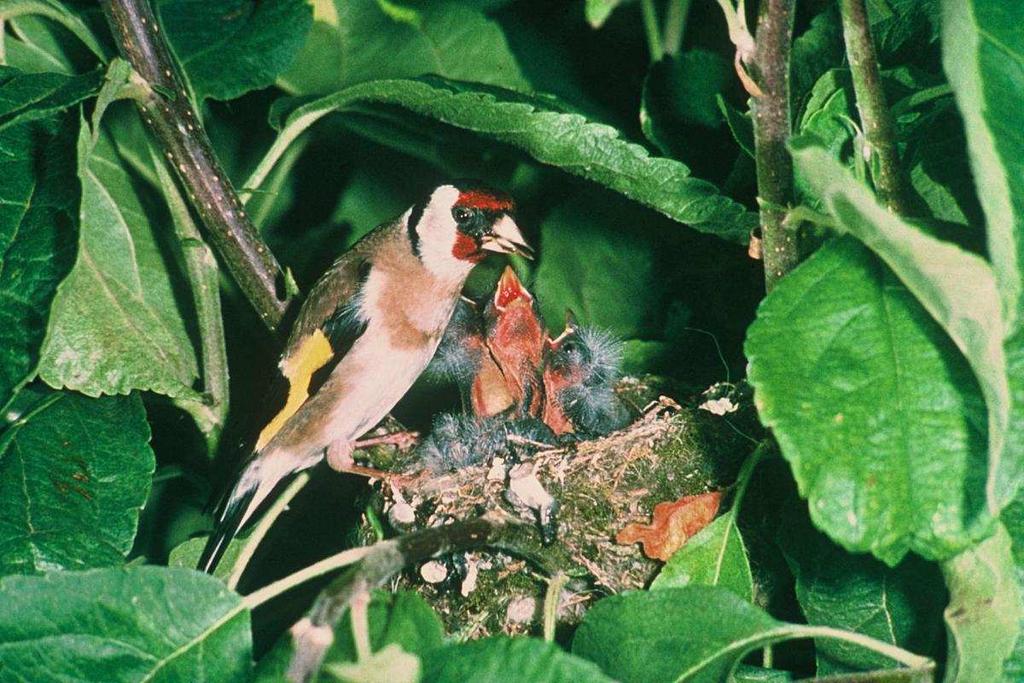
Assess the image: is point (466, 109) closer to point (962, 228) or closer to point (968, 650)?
point (962, 228)

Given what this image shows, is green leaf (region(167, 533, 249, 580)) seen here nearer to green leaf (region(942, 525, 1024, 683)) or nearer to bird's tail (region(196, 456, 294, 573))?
bird's tail (region(196, 456, 294, 573))

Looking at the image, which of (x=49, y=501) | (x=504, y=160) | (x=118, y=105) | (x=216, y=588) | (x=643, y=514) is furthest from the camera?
(x=504, y=160)

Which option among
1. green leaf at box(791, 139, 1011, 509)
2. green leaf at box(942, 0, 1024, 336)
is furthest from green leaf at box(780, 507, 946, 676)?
green leaf at box(942, 0, 1024, 336)

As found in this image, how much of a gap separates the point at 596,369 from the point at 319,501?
2.38 ft

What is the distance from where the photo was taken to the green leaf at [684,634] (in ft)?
2.64

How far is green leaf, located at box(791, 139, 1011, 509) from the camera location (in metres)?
0.55

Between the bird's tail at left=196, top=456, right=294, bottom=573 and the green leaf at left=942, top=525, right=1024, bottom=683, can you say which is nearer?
the green leaf at left=942, top=525, right=1024, bottom=683

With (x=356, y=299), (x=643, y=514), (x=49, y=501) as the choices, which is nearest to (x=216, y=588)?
(x=49, y=501)

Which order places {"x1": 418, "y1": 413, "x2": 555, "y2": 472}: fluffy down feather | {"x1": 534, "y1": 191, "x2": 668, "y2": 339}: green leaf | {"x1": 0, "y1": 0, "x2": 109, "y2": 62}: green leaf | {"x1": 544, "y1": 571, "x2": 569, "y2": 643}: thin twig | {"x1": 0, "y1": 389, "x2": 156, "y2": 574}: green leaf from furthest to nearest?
{"x1": 534, "y1": 191, "x2": 668, "y2": 339}: green leaf → {"x1": 418, "y1": 413, "x2": 555, "y2": 472}: fluffy down feather → {"x1": 0, "y1": 0, "x2": 109, "y2": 62}: green leaf → {"x1": 0, "y1": 389, "x2": 156, "y2": 574}: green leaf → {"x1": 544, "y1": 571, "x2": 569, "y2": 643}: thin twig

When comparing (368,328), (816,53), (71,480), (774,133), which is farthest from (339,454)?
(774,133)

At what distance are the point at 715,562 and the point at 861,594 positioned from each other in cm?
16

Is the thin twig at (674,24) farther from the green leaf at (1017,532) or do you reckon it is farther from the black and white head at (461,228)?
the green leaf at (1017,532)

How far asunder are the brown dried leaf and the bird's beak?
697 mm

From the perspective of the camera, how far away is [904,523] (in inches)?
27.9
